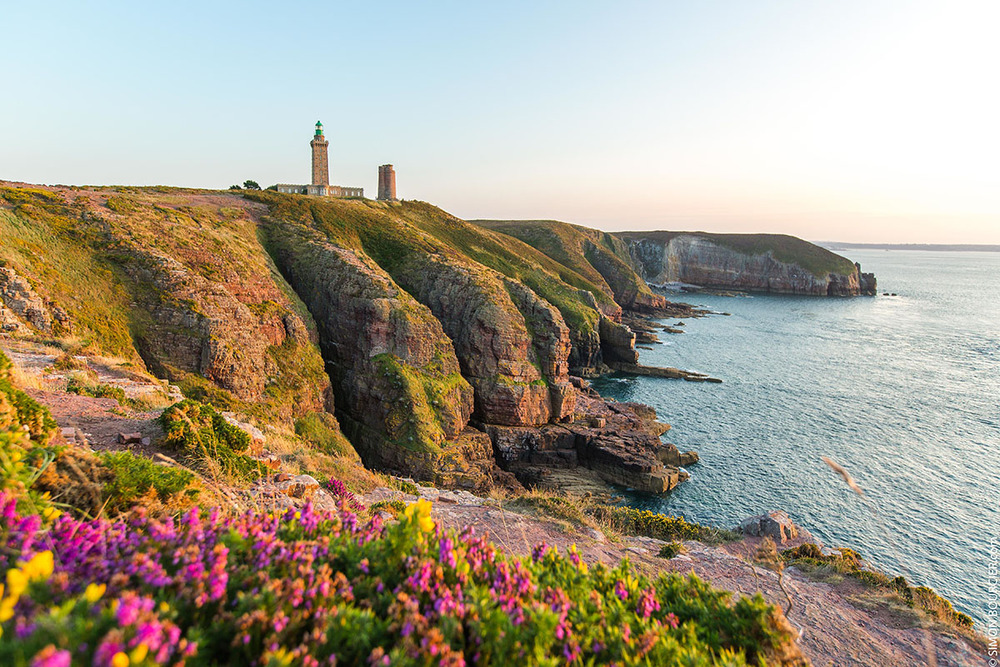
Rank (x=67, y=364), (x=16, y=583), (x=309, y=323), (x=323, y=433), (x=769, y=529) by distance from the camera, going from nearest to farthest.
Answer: (x=16, y=583) → (x=67, y=364) → (x=769, y=529) → (x=323, y=433) → (x=309, y=323)

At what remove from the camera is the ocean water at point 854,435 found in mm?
30219

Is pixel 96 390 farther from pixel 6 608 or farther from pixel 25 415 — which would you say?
pixel 6 608

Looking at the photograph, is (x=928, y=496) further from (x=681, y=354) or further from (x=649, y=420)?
(x=681, y=354)

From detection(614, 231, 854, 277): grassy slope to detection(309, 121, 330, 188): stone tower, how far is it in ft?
410

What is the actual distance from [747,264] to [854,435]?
126m

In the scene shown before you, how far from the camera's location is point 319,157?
80.1m

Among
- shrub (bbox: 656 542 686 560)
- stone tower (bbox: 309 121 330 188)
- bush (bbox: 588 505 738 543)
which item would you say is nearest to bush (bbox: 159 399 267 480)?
shrub (bbox: 656 542 686 560)

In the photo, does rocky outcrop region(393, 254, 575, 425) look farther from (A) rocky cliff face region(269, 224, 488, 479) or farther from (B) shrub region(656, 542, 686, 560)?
(B) shrub region(656, 542, 686, 560)

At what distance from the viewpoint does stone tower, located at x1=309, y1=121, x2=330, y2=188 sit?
79.9 m

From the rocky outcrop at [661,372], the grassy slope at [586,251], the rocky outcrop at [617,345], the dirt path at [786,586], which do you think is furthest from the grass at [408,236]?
the dirt path at [786,586]

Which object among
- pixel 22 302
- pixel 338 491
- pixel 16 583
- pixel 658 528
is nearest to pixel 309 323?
pixel 22 302

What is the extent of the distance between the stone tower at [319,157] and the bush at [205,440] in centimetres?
7631

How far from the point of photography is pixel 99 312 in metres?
26.8

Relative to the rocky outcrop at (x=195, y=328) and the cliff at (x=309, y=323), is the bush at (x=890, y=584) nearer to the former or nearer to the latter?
the cliff at (x=309, y=323)
